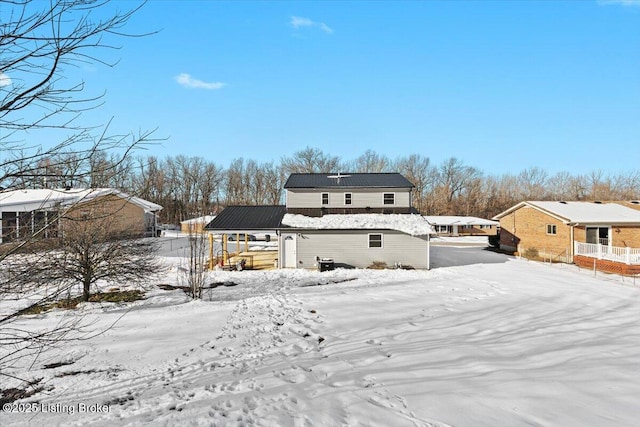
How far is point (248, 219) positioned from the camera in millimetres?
22656

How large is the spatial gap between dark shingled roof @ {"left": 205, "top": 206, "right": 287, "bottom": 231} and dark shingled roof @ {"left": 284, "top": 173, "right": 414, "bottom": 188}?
94.9 inches

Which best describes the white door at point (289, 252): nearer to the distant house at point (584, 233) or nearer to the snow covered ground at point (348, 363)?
the snow covered ground at point (348, 363)

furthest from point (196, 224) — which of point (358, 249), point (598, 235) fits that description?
point (598, 235)

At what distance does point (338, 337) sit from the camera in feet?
28.5

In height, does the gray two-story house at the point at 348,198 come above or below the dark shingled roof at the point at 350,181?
below

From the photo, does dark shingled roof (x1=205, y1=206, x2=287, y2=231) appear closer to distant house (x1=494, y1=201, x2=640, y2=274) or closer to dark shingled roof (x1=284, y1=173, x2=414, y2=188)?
dark shingled roof (x1=284, y1=173, x2=414, y2=188)

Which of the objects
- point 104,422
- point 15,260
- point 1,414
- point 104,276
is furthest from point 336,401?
point 104,276

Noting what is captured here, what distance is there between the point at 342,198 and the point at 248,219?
6509 mm

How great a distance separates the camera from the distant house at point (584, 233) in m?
21.0

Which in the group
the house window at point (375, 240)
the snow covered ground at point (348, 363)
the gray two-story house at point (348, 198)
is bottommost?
the snow covered ground at point (348, 363)

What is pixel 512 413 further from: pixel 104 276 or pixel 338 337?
pixel 104 276

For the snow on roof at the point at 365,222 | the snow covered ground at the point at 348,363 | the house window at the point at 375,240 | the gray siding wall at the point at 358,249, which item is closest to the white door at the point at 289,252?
the gray siding wall at the point at 358,249

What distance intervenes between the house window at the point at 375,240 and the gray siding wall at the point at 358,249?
0.19 metres

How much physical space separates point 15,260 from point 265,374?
452cm
